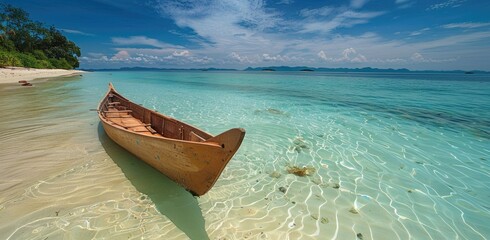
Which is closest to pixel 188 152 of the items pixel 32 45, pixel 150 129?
pixel 150 129

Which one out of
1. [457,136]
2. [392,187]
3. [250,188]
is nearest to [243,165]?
[250,188]

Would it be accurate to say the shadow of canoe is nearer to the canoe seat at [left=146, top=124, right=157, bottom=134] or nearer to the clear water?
the clear water

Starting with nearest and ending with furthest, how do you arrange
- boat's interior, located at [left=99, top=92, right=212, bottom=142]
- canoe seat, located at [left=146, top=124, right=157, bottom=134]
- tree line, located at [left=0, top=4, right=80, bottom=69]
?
boat's interior, located at [left=99, top=92, right=212, bottom=142] < canoe seat, located at [left=146, top=124, right=157, bottom=134] < tree line, located at [left=0, top=4, right=80, bottom=69]

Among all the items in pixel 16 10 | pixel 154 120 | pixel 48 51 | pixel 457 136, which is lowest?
pixel 457 136

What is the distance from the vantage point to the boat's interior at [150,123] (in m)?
5.19

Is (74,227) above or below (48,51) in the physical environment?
below

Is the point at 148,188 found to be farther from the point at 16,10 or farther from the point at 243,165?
the point at 16,10

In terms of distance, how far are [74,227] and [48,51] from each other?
80755 mm

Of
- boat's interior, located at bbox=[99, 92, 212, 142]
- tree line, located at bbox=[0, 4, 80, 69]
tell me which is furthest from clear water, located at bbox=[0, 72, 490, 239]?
tree line, located at bbox=[0, 4, 80, 69]

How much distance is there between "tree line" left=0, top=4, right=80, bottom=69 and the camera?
45250 millimetres

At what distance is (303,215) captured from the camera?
161 inches

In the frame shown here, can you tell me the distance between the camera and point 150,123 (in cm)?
802

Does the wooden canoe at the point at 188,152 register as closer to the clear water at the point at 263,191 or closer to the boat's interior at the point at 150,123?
the boat's interior at the point at 150,123

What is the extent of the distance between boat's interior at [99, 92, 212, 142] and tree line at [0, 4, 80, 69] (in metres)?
45.1
